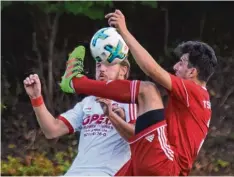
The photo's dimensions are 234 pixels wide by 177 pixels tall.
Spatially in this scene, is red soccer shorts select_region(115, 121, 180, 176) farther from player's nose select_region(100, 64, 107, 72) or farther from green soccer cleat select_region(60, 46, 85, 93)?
player's nose select_region(100, 64, 107, 72)

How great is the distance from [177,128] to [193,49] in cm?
52

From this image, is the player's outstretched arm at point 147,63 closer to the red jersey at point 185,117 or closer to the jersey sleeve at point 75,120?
the red jersey at point 185,117

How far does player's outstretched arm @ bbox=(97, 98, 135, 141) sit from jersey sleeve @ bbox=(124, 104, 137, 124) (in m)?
0.05

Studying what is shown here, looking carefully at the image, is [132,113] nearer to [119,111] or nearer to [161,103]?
[119,111]

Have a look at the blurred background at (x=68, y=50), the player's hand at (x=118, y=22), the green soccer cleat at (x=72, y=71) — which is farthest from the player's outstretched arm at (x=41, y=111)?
the blurred background at (x=68, y=50)

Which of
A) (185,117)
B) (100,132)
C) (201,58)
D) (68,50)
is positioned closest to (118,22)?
(201,58)

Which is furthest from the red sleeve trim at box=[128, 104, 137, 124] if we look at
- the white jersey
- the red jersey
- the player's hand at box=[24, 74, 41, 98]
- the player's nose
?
the player's hand at box=[24, 74, 41, 98]

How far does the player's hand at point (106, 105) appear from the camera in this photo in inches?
197

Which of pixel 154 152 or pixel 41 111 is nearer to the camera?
pixel 154 152

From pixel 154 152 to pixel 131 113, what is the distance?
57 centimetres

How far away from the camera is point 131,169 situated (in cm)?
496

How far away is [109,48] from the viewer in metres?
5.44

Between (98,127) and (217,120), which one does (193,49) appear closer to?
(98,127)

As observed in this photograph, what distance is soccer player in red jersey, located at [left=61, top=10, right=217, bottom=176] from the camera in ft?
15.3
